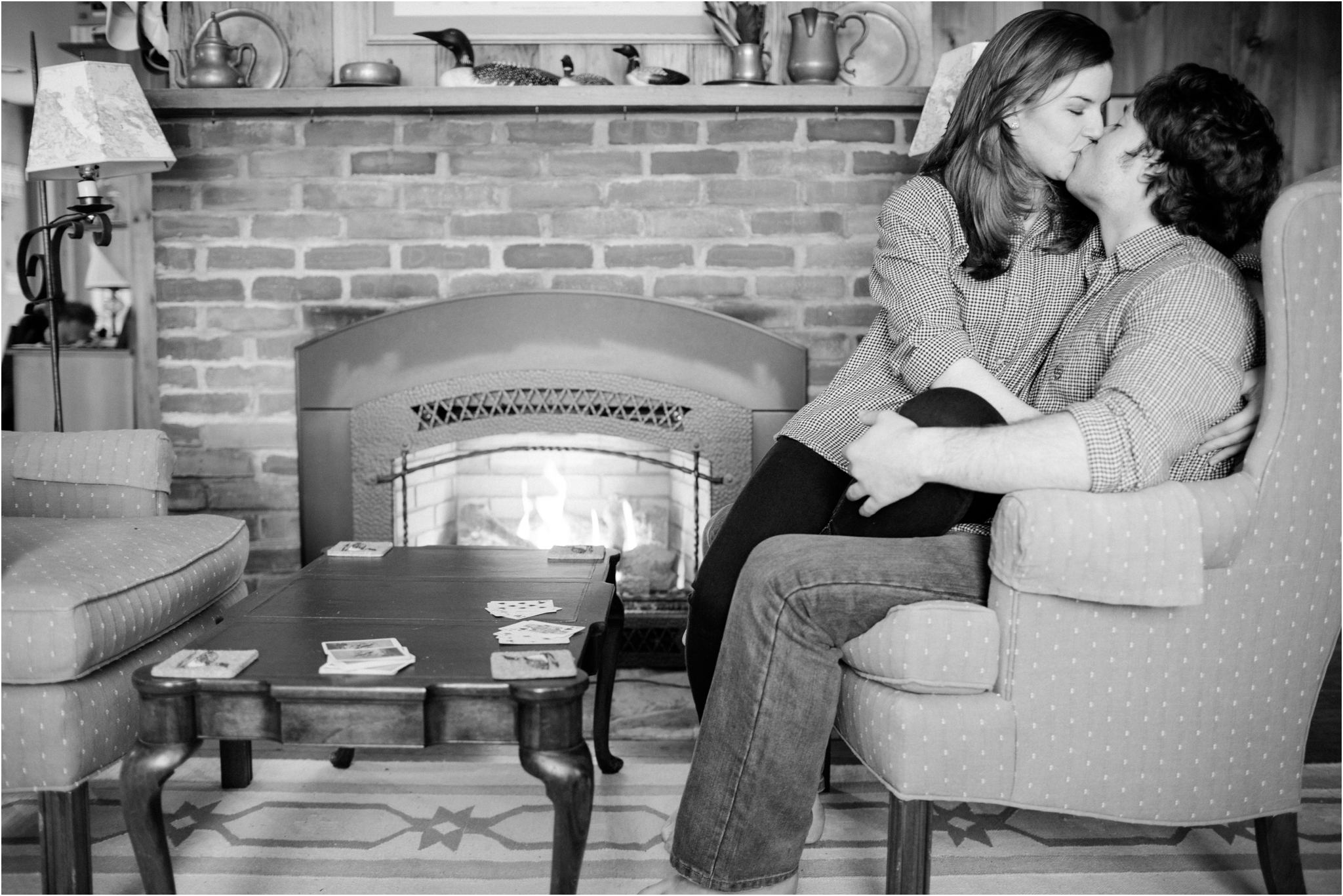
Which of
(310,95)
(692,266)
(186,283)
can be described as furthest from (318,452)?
(692,266)

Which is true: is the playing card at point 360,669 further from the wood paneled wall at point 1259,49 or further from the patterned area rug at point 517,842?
the wood paneled wall at point 1259,49

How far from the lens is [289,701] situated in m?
1.27

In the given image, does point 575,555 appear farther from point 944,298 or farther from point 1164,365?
point 1164,365

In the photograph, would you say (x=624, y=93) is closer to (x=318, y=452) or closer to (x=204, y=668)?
(x=318, y=452)

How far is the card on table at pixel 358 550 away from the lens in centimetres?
203

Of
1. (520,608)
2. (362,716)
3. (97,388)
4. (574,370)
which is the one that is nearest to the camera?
(362,716)

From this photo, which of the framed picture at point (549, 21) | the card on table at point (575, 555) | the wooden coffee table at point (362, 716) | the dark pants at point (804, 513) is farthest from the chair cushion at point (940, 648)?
the framed picture at point (549, 21)

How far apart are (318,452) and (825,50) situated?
1654 millimetres

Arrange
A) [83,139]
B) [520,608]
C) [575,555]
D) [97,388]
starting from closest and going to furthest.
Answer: [520,608], [575,555], [83,139], [97,388]

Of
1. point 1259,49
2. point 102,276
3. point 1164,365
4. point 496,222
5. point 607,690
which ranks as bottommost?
point 607,690

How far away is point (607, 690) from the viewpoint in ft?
6.48

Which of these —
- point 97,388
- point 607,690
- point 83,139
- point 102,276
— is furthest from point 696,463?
point 102,276

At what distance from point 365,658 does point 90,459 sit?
107 centimetres

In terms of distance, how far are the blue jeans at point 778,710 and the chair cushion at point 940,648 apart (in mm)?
52
